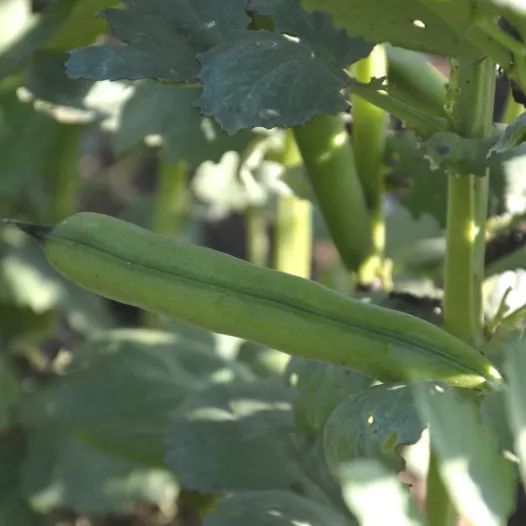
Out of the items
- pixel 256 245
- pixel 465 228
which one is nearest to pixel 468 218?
pixel 465 228

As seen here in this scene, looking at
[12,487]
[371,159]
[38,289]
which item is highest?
[371,159]

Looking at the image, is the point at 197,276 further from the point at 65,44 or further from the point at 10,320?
the point at 10,320

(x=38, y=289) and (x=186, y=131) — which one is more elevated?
(x=186, y=131)

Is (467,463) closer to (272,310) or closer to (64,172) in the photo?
(272,310)

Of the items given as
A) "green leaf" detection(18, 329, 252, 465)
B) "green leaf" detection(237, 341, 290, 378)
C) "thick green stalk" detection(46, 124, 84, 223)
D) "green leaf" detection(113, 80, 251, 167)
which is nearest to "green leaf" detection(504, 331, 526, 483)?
"green leaf" detection(113, 80, 251, 167)

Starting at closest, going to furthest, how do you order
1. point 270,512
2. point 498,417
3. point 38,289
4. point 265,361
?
point 498,417 → point 270,512 → point 265,361 → point 38,289

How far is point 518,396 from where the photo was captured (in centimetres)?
50

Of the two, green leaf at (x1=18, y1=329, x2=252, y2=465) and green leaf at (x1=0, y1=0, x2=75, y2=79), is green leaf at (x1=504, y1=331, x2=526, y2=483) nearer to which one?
green leaf at (x1=0, y1=0, x2=75, y2=79)

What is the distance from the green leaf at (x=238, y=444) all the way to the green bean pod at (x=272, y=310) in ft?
1.26

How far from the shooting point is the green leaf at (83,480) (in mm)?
1584

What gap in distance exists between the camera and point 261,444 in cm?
110

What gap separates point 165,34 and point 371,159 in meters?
0.33

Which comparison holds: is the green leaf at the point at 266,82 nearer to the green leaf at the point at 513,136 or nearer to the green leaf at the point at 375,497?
the green leaf at the point at 513,136

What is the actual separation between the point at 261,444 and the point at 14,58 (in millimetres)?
601
